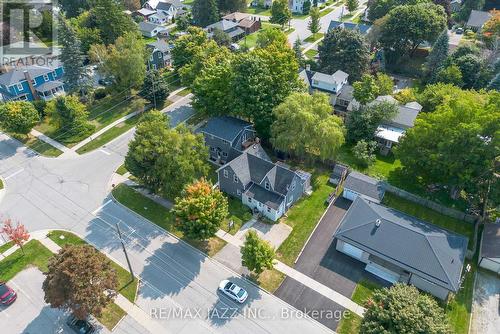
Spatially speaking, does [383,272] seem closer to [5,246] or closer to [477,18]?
[5,246]

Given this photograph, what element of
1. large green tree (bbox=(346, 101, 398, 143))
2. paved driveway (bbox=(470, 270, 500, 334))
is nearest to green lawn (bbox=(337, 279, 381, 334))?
paved driveway (bbox=(470, 270, 500, 334))

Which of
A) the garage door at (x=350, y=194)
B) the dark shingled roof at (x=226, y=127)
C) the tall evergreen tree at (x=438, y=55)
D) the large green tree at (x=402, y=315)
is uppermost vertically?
the tall evergreen tree at (x=438, y=55)

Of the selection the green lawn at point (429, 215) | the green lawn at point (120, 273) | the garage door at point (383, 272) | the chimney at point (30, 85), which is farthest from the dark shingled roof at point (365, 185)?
the chimney at point (30, 85)

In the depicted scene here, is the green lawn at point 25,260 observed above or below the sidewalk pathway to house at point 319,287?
below

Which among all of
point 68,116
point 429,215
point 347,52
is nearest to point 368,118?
point 429,215

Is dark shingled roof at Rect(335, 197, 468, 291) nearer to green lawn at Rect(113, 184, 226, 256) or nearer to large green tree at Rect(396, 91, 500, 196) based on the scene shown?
large green tree at Rect(396, 91, 500, 196)

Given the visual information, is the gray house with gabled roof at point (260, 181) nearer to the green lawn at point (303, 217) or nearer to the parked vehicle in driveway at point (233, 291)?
the green lawn at point (303, 217)
